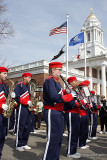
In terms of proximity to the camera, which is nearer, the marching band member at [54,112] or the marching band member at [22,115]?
the marching band member at [54,112]

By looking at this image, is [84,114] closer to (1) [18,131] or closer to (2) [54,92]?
(1) [18,131]

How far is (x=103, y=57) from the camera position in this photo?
123 ft

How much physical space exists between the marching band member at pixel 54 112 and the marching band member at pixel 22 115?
245 centimetres

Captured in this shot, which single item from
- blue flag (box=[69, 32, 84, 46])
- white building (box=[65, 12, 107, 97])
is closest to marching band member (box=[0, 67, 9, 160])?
blue flag (box=[69, 32, 84, 46])

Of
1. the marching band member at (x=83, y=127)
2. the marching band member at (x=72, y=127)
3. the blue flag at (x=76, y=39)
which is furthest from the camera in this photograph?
the blue flag at (x=76, y=39)

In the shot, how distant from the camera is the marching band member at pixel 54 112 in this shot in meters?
3.96

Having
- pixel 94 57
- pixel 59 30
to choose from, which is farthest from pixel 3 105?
pixel 94 57

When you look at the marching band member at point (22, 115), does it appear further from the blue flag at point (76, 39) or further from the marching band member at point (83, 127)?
the blue flag at point (76, 39)

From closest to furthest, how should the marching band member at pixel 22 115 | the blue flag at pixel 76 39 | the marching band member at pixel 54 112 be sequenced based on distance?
the marching band member at pixel 54 112 → the marching band member at pixel 22 115 → the blue flag at pixel 76 39

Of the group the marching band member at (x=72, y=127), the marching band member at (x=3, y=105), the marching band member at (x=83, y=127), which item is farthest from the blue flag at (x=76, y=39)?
the marching band member at (x=3, y=105)

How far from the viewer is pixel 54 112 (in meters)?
4.13

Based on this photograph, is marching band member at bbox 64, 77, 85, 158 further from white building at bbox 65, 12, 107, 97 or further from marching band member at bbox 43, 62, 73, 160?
white building at bbox 65, 12, 107, 97

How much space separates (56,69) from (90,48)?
45.6m

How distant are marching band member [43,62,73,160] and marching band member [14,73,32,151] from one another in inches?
96.4
